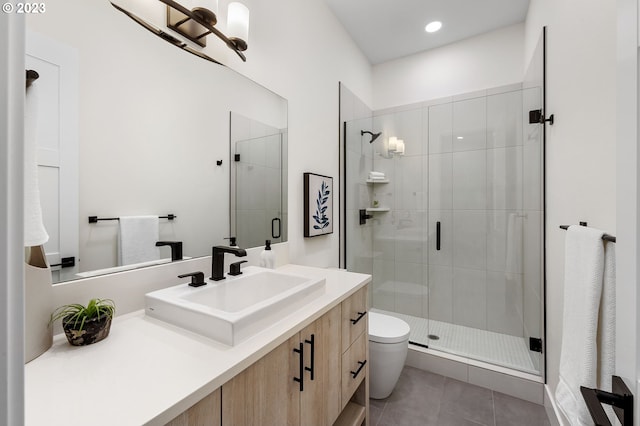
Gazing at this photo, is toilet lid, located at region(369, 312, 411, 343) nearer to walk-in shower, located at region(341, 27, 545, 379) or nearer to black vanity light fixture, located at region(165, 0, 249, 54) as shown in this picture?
walk-in shower, located at region(341, 27, 545, 379)

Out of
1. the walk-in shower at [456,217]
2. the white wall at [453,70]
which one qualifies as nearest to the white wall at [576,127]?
the walk-in shower at [456,217]

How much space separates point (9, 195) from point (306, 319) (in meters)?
0.81

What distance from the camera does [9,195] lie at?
0.27m

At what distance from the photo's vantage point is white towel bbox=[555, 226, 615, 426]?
0.74m

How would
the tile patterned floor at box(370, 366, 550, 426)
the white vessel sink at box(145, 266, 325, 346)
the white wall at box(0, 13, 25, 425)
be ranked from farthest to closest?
the tile patterned floor at box(370, 366, 550, 426) < the white vessel sink at box(145, 266, 325, 346) < the white wall at box(0, 13, 25, 425)

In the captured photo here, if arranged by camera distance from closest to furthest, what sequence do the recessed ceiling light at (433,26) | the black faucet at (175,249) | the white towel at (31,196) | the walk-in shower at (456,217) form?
the white towel at (31,196), the black faucet at (175,249), the walk-in shower at (456,217), the recessed ceiling light at (433,26)

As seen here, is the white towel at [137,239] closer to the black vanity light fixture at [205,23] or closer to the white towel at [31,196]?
the white towel at [31,196]

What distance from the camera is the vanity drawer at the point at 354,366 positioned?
49.0 inches

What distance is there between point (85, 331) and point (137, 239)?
0.36 meters

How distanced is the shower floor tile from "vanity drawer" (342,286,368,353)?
1.16 meters

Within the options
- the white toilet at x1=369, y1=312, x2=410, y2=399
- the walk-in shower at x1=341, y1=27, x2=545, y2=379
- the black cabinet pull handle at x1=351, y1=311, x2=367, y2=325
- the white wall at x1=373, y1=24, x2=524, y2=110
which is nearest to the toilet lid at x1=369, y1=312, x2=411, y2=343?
the white toilet at x1=369, y1=312, x2=410, y2=399

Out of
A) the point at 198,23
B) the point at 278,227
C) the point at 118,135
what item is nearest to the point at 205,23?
the point at 198,23

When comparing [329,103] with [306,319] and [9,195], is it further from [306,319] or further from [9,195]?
[9,195]

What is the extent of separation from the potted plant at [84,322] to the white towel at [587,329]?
4.29 feet
